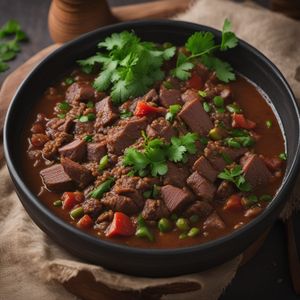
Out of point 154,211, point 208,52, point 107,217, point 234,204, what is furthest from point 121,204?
point 208,52

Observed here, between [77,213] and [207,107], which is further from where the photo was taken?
[207,107]

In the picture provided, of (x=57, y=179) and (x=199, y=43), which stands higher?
(x=199, y=43)

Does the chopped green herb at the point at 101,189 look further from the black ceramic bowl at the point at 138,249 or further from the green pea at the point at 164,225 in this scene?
the green pea at the point at 164,225

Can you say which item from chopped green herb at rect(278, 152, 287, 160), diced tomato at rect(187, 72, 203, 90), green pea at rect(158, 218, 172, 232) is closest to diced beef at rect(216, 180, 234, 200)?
green pea at rect(158, 218, 172, 232)

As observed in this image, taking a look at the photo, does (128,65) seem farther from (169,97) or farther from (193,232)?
(193,232)

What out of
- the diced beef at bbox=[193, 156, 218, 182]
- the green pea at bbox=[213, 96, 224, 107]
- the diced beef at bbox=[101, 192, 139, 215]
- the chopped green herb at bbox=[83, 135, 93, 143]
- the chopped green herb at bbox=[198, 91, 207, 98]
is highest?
the chopped green herb at bbox=[198, 91, 207, 98]

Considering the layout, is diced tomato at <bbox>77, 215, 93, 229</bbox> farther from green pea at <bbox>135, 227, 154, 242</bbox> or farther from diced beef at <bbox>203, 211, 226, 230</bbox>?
diced beef at <bbox>203, 211, 226, 230</bbox>

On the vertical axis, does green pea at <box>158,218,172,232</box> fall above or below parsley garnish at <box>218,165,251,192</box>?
below

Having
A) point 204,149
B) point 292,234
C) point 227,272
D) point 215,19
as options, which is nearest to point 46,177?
point 204,149
